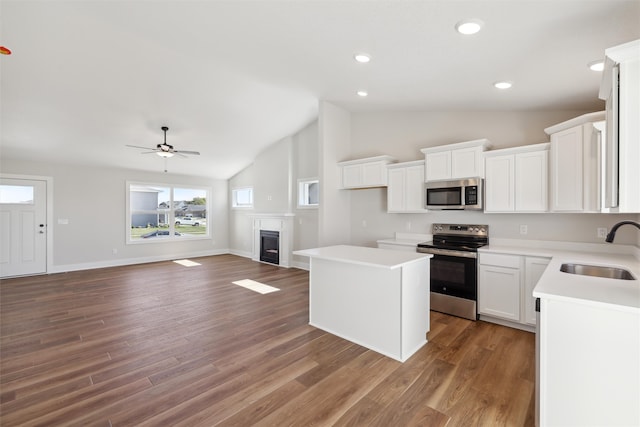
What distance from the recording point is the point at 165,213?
788 centimetres

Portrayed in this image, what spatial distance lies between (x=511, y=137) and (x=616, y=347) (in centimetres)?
305

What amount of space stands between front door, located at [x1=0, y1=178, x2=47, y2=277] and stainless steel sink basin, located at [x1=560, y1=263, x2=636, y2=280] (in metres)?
8.54

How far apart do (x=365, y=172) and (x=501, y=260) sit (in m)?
2.30

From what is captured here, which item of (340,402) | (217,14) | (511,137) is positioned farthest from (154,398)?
(511,137)

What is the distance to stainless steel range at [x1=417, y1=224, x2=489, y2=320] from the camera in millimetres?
3506

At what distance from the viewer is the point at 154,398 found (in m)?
2.08

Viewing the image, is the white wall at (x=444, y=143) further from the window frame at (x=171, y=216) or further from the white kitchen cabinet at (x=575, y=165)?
the window frame at (x=171, y=216)

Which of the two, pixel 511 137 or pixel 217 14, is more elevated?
pixel 217 14

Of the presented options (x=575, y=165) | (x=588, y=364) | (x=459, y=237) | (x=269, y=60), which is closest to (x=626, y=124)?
(x=588, y=364)

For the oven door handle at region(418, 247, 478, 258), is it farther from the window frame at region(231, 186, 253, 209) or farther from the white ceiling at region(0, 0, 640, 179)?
the window frame at region(231, 186, 253, 209)

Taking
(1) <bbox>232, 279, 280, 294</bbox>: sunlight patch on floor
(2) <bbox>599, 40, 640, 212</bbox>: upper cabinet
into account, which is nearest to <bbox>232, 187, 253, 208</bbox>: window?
(1) <bbox>232, 279, 280, 294</bbox>: sunlight patch on floor

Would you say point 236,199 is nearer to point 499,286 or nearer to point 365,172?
point 365,172

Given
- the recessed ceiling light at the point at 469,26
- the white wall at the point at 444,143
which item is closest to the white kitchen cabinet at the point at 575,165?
the white wall at the point at 444,143

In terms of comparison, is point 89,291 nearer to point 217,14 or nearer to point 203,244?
point 203,244
